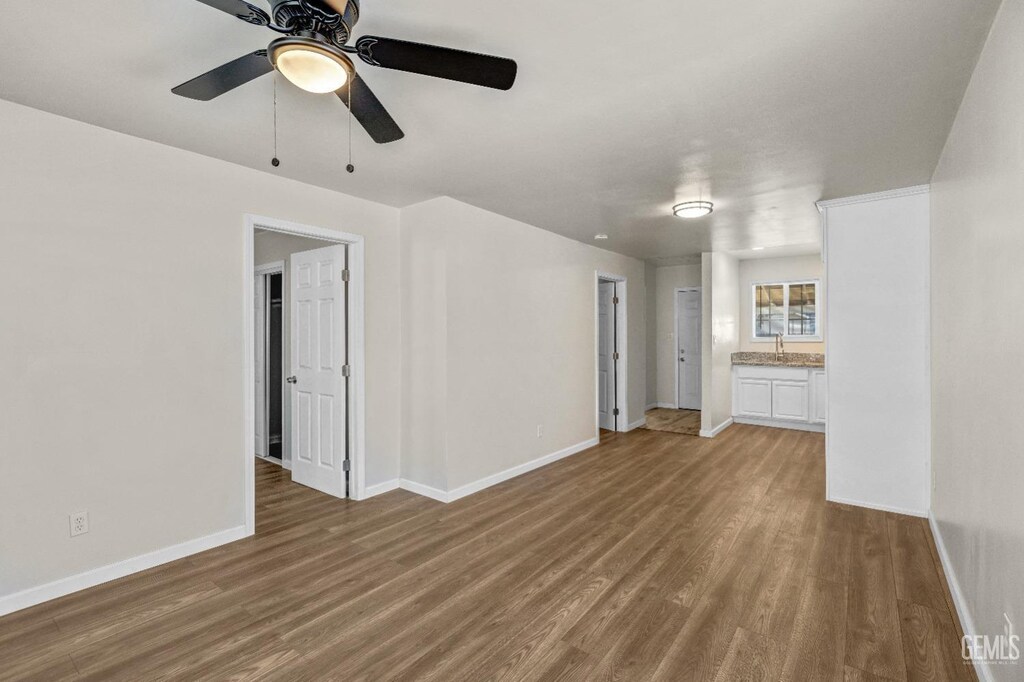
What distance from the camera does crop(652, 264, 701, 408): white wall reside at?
27.4 feet

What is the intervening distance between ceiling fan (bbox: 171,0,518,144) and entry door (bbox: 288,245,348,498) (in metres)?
2.41

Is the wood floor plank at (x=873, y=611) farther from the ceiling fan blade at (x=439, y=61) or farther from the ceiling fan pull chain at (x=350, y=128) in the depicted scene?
the ceiling fan pull chain at (x=350, y=128)

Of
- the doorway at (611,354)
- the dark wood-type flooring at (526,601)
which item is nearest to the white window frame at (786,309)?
the doorway at (611,354)

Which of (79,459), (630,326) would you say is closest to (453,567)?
(79,459)

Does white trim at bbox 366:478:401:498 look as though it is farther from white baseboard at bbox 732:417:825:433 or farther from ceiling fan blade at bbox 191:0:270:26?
white baseboard at bbox 732:417:825:433

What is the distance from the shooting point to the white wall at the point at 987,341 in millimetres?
1525

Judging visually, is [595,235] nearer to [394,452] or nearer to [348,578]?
[394,452]

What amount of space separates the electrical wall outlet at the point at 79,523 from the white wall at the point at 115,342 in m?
0.03

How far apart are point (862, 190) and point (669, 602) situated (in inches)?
130

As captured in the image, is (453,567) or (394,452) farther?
(394,452)

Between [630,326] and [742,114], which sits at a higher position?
[742,114]

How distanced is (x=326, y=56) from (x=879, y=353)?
13.8 feet

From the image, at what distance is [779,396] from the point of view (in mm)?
6801

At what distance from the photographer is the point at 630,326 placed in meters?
6.76
